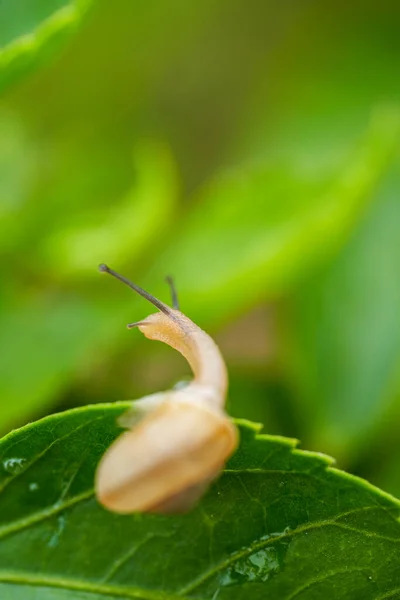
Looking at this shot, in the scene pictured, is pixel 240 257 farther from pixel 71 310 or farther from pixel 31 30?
pixel 31 30

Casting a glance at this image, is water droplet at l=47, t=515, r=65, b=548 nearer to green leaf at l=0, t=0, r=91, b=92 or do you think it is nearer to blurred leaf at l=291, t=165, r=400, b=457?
green leaf at l=0, t=0, r=91, b=92

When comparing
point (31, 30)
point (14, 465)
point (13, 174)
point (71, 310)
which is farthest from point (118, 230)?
point (14, 465)

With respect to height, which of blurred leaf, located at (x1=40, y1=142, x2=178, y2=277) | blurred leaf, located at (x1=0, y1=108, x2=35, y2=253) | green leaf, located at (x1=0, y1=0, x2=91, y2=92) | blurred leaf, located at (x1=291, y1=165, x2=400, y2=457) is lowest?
blurred leaf, located at (x1=291, y1=165, x2=400, y2=457)

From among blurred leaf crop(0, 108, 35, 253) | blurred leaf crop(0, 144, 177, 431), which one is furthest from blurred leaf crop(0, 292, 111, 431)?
blurred leaf crop(0, 108, 35, 253)

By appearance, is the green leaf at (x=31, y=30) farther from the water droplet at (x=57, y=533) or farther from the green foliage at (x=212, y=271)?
the water droplet at (x=57, y=533)

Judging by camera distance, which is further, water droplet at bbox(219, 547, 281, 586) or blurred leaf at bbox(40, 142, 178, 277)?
blurred leaf at bbox(40, 142, 178, 277)

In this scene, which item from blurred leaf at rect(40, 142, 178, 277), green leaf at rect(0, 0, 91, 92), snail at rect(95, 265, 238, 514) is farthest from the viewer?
blurred leaf at rect(40, 142, 178, 277)
